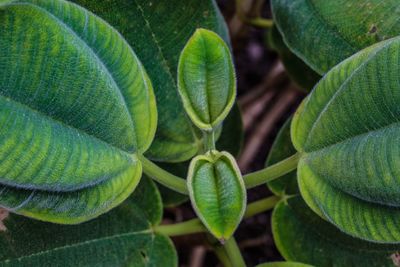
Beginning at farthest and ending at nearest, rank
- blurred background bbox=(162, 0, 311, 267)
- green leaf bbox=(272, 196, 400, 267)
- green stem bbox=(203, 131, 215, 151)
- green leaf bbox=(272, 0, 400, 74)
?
blurred background bbox=(162, 0, 311, 267)
green leaf bbox=(272, 196, 400, 267)
green leaf bbox=(272, 0, 400, 74)
green stem bbox=(203, 131, 215, 151)

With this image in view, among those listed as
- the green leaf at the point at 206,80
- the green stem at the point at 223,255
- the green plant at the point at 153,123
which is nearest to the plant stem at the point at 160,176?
the green plant at the point at 153,123

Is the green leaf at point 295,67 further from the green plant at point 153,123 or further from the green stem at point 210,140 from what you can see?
the green stem at point 210,140

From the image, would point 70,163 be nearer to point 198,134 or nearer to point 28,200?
point 28,200

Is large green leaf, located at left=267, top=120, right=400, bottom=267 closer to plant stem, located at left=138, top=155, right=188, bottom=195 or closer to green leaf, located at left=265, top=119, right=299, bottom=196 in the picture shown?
green leaf, located at left=265, top=119, right=299, bottom=196

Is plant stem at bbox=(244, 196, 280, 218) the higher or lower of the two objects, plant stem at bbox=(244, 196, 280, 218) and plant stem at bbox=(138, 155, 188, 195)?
the lower

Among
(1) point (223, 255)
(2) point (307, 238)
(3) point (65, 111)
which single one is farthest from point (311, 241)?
(3) point (65, 111)

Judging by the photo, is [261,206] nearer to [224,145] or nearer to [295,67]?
[224,145]

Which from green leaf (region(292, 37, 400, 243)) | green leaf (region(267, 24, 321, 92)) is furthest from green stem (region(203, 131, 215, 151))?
green leaf (region(267, 24, 321, 92))
